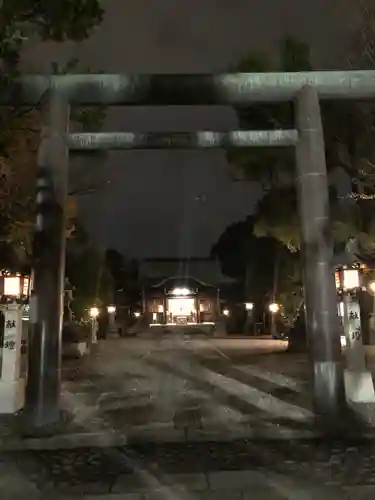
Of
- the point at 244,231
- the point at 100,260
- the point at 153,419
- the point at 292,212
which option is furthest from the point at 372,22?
the point at 244,231

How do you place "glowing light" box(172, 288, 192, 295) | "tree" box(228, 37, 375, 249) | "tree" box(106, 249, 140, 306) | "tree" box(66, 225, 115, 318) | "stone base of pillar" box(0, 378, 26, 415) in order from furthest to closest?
"glowing light" box(172, 288, 192, 295) → "tree" box(106, 249, 140, 306) → "tree" box(66, 225, 115, 318) → "tree" box(228, 37, 375, 249) → "stone base of pillar" box(0, 378, 26, 415)

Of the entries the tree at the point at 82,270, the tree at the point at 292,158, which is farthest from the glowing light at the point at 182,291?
the tree at the point at 292,158

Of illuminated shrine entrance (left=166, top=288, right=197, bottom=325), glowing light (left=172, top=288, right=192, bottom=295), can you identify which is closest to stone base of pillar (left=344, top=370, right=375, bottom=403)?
illuminated shrine entrance (left=166, top=288, right=197, bottom=325)

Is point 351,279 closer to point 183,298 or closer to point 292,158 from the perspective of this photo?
point 292,158

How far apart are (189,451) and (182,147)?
18.3 ft

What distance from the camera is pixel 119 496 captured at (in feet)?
18.2

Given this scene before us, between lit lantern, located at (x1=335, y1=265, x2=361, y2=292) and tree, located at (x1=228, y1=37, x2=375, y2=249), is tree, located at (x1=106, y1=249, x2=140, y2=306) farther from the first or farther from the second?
lit lantern, located at (x1=335, y1=265, x2=361, y2=292)

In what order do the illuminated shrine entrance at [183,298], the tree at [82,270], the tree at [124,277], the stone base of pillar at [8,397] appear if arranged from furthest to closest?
the illuminated shrine entrance at [183,298]
the tree at [124,277]
the tree at [82,270]
the stone base of pillar at [8,397]

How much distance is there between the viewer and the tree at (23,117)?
27.4 ft

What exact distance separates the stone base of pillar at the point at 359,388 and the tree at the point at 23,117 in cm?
829

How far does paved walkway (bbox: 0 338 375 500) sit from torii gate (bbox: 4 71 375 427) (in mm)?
1043

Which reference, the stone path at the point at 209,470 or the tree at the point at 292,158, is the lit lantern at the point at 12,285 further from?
the tree at the point at 292,158

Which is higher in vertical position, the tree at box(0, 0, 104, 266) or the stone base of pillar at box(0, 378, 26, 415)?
the tree at box(0, 0, 104, 266)

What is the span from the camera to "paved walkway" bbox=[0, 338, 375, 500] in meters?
5.77
